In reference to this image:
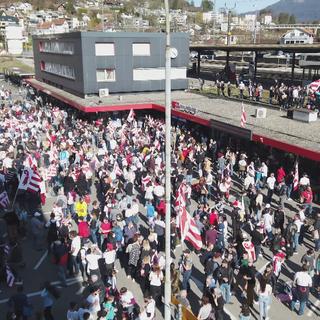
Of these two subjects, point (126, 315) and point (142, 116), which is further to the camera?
point (142, 116)

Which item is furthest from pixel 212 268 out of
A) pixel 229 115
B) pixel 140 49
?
pixel 140 49

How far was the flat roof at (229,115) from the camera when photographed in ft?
Answer: 64.8

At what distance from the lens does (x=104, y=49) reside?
35656 millimetres

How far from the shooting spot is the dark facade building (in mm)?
35344

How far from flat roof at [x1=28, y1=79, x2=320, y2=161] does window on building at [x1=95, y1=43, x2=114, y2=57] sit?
3.61 meters

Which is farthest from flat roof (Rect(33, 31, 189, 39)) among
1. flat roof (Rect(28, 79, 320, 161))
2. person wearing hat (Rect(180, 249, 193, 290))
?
person wearing hat (Rect(180, 249, 193, 290))

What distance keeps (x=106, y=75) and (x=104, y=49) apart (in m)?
2.20

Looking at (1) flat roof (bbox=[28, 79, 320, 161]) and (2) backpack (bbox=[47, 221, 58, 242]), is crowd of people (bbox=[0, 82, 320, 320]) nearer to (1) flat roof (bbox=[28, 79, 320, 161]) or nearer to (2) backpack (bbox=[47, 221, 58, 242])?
(2) backpack (bbox=[47, 221, 58, 242])

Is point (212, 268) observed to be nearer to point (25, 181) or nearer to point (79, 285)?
point (79, 285)

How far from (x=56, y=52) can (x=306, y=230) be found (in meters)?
33.5

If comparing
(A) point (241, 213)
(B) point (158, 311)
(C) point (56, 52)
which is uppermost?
(C) point (56, 52)

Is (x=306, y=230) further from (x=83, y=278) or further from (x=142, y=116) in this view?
(x=142, y=116)

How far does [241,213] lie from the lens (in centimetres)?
1488

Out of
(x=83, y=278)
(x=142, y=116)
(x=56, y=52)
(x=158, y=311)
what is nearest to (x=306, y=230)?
(x=158, y=311)
